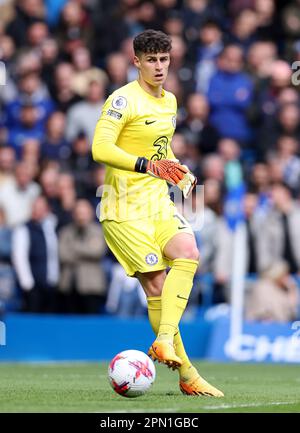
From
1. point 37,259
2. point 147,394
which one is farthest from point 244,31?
point 147,394

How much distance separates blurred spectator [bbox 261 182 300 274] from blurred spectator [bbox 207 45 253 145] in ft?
7.79

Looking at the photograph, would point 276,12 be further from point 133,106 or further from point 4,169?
point 133,106

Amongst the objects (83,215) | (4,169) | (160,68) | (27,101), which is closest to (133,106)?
(160,68)

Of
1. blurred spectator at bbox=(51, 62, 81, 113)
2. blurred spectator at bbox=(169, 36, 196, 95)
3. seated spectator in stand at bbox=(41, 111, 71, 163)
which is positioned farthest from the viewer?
blurred spectator at bbox=(169, 36, 196, 95)

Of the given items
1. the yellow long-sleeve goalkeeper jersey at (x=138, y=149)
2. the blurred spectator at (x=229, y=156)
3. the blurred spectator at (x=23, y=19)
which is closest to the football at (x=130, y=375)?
the yellow long-sleeve goalkeeper jersey at (x=138, y=149)

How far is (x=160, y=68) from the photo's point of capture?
9367 mm

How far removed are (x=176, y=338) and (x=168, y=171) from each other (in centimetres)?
138

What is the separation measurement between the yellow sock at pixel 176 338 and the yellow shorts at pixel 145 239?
0.94 feet

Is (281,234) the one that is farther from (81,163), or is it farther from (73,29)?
(73,29)

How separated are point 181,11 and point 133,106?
38.3ft

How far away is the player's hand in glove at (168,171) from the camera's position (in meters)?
9.02

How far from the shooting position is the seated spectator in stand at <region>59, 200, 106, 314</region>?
53.6 feet

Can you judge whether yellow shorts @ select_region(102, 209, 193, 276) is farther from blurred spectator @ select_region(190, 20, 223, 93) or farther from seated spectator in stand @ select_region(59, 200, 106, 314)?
blurred spectator @ select_region(190, 20, 223, 93)

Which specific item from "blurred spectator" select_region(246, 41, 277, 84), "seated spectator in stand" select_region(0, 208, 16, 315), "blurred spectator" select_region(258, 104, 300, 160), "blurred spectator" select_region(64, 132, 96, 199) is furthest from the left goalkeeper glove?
"blurred spectator" select_region(246, 41, 277, 84)
